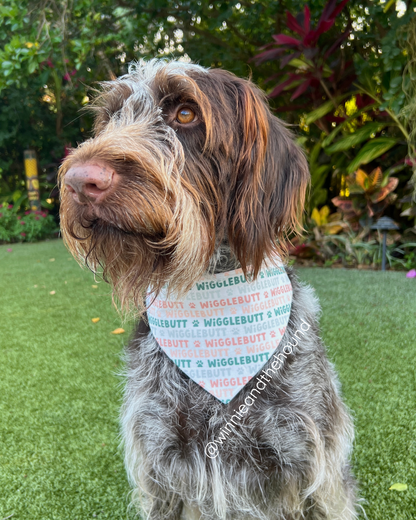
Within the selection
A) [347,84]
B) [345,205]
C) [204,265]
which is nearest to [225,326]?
[204,265]

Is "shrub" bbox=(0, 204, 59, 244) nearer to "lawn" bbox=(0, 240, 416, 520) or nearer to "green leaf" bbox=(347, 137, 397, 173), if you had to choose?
"lawn" bbox=(0, 240, 416, 520)

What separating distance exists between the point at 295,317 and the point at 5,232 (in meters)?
10.2

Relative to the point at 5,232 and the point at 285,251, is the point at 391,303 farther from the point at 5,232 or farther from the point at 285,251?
the point at 5,232

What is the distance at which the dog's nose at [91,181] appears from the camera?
1.15m

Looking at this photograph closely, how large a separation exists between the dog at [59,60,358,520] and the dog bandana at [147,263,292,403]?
1 cm

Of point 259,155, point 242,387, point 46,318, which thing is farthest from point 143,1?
point 242,387

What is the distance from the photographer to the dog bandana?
5.36 ft

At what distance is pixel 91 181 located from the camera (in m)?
1.15

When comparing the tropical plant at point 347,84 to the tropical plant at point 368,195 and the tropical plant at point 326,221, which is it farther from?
the tropical plant at point 326,221

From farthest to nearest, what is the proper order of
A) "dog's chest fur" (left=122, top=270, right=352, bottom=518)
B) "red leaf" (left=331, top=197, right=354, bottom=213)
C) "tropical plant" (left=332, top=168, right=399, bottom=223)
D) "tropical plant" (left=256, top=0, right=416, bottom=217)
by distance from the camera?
"red leaf" (left=331, top=197, right=354, bottom=213), "tropical plant" (left=332, top=168, right=399, bottom=223), "tropical plant" (left=256, top=0, right=416, bottom=217), "dog's chest fur" (left=122, top=270, right=352, bottom=518)

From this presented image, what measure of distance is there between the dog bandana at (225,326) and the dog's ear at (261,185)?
147mm

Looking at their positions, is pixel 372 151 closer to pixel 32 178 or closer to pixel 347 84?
pixel 347 84

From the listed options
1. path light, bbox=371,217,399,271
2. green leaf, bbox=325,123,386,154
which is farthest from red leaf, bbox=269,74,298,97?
path light, bbox=371,217,399,271

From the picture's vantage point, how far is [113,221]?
1223 mm
